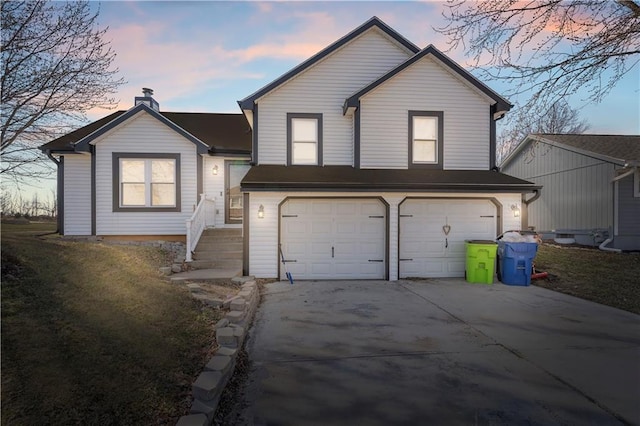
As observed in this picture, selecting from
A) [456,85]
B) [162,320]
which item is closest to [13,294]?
[162,320]

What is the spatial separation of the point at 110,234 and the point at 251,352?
29.8 ft

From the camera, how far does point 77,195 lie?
37.5ft

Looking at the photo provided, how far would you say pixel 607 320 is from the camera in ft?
20.3

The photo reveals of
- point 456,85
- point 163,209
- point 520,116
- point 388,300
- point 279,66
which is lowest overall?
point 388,300

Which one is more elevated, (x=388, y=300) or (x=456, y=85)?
(x=456, y=85)

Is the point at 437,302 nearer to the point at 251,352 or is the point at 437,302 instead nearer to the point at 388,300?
the point at 388,300

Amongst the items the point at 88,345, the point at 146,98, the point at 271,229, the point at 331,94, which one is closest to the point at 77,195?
the point at 146,98

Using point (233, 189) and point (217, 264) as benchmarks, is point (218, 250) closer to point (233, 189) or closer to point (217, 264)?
point (217, 264)

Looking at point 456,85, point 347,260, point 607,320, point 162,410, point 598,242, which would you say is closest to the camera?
point 162,410

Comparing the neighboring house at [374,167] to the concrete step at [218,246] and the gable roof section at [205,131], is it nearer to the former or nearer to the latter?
the concrete step at [218,246]

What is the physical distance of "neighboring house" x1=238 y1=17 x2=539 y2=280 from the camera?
970 centimetres

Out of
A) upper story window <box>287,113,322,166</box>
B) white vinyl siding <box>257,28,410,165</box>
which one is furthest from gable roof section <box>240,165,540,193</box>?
white vinyl siding <box>257,28,410,165</box>

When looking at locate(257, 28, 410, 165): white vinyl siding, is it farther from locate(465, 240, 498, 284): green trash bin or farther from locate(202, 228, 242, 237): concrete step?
locate(465, 240, 498, 284): green trash bin

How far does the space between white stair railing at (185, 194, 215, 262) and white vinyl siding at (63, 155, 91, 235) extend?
12.4 ft
